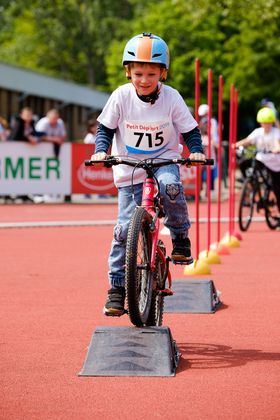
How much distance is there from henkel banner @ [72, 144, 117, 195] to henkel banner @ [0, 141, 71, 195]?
14cm

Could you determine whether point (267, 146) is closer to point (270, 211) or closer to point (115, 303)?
point (270, 211)

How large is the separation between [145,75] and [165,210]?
855 mm

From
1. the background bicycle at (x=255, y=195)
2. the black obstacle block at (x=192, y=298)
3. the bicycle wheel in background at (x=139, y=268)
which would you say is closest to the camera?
the bicycle wheel in background at (x=139, y=268)

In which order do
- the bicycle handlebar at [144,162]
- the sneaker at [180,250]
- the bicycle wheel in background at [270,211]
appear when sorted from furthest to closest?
1. the bicycle wheel in background at [270,211]
2. the sneaker at [180,250]
3. the bicycle handlebar at [144,162]

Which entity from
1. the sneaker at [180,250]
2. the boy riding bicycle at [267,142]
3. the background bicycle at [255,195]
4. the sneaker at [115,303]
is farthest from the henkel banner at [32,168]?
the sneaker at [115,303]

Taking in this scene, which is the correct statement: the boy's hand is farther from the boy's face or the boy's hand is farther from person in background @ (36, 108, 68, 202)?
person in background @ (36, 108, 68, 202)

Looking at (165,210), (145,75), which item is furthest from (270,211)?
(145,75)

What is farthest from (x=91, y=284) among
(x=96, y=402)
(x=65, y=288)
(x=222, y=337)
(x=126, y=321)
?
(x=96, y=402)

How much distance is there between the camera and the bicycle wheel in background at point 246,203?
18172mm

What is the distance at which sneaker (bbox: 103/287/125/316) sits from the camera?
7.90m

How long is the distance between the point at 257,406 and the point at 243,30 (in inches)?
2477

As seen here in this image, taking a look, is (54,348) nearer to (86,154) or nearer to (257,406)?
(257,406)

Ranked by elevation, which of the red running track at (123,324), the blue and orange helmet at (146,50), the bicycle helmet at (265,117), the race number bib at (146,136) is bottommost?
the red running track at (123,324)

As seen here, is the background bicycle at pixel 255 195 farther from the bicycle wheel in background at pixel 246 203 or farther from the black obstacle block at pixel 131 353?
the black obstacle block at pixel 131 353
